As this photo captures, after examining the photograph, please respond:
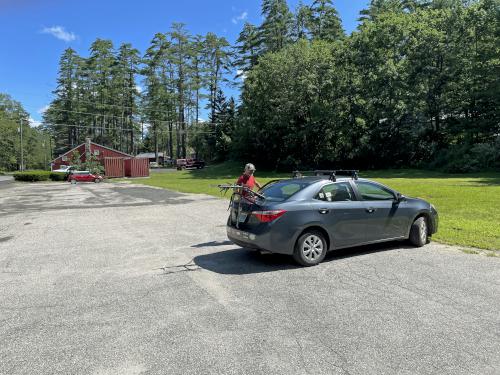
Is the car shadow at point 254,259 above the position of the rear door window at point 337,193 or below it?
below

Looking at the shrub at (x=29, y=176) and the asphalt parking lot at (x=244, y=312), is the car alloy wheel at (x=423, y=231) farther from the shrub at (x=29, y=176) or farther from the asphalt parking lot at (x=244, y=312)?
the shrub at (x=29, y=176)

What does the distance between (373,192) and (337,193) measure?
94 centimetres

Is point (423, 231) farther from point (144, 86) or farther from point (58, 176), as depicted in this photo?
point (144, 86)

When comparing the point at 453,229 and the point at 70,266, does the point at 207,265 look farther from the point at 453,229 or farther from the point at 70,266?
the point at 453,229

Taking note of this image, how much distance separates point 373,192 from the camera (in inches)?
301

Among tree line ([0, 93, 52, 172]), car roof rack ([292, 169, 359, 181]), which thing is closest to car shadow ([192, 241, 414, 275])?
car roof rack ([292, 169, 359, 181])

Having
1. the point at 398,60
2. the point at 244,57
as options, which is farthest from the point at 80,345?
the point at 244,57

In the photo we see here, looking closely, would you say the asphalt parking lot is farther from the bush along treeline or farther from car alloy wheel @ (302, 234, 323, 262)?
the bush along treeline

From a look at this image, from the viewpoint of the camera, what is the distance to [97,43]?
75625 millimetres

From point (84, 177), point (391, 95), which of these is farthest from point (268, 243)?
point (84, 177)

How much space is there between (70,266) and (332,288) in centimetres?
460

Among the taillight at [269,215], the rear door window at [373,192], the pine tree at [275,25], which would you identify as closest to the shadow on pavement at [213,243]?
the taillight at [269,215]

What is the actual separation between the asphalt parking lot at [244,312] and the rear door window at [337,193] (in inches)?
42.1

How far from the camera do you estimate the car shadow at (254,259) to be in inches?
261
